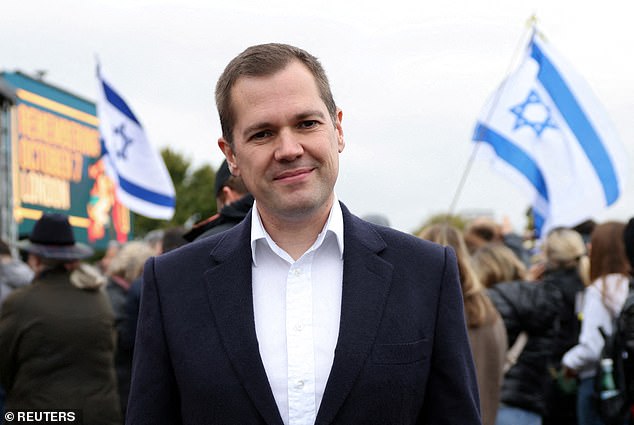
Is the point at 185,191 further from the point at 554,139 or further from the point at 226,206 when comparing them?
the point at 226,206

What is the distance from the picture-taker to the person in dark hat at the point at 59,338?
198 inches

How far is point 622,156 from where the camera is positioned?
826 cm

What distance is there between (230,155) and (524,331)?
397cm

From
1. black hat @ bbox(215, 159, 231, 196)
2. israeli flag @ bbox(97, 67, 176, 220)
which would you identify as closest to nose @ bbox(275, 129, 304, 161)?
black hat @ bbox(215, 159, 231, 196)

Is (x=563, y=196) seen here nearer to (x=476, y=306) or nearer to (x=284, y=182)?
(x=476, y=306)

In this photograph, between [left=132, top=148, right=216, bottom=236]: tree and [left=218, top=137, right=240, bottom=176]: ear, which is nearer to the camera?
[left=218, top=137, right=240, bottom=176]: ear

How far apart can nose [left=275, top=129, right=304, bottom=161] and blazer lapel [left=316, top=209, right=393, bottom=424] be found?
291mm

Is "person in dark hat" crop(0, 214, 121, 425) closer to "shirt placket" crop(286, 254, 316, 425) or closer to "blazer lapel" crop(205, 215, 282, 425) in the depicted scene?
"blazer lapel" crop(205, 215, 282, 425)

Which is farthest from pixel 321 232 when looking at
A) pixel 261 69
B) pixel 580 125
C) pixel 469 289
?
pixel 580 125

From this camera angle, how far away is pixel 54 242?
18.0 feet

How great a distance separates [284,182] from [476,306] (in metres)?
2.92

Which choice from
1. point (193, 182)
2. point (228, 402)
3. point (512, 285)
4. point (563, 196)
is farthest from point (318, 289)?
point (193, 182)

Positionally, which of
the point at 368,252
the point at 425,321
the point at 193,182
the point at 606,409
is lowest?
the point at 606,409

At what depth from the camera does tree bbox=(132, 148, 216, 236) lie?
190ft
